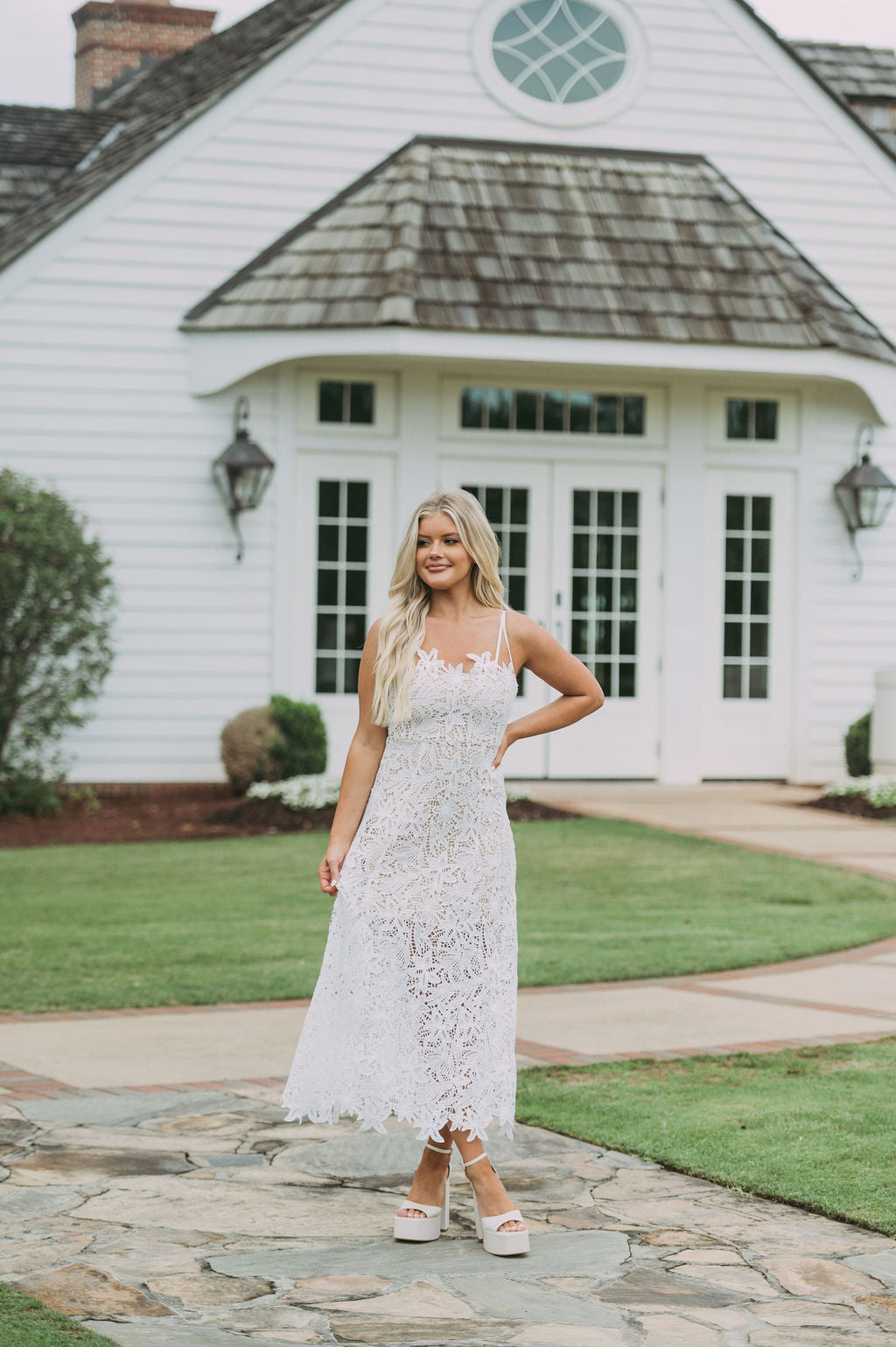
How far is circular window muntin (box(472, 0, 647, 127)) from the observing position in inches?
520

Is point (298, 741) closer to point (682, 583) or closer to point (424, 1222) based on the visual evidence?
point (682, 583)

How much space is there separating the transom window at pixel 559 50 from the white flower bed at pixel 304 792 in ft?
19.3

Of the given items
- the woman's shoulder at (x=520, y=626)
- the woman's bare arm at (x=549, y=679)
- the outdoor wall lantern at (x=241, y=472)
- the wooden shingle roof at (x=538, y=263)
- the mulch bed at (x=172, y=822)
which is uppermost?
the wooden shingle roof at (x=538, y=263)

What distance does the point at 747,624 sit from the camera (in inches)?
533

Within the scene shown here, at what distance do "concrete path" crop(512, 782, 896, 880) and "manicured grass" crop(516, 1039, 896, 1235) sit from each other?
414 cm

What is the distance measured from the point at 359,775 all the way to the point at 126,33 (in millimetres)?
18913

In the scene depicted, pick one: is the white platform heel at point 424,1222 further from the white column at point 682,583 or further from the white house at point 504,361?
the white column at point 682,583

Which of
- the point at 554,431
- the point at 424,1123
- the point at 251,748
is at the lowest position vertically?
the point at 424,1123

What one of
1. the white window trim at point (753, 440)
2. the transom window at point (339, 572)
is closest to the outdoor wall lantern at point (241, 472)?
the transom window at point (339, 572)

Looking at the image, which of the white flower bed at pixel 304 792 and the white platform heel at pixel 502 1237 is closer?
the white platform heel at pixel 502 1237

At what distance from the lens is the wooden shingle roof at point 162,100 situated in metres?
12.4

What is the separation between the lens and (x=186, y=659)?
12570 millimetres

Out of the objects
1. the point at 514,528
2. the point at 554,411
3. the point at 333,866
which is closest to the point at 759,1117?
the point at 333,866

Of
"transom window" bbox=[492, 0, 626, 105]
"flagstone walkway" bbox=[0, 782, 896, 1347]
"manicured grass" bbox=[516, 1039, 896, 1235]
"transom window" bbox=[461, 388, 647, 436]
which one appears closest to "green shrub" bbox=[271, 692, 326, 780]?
"transom window" bbox=[461, 388, 647, 436]
